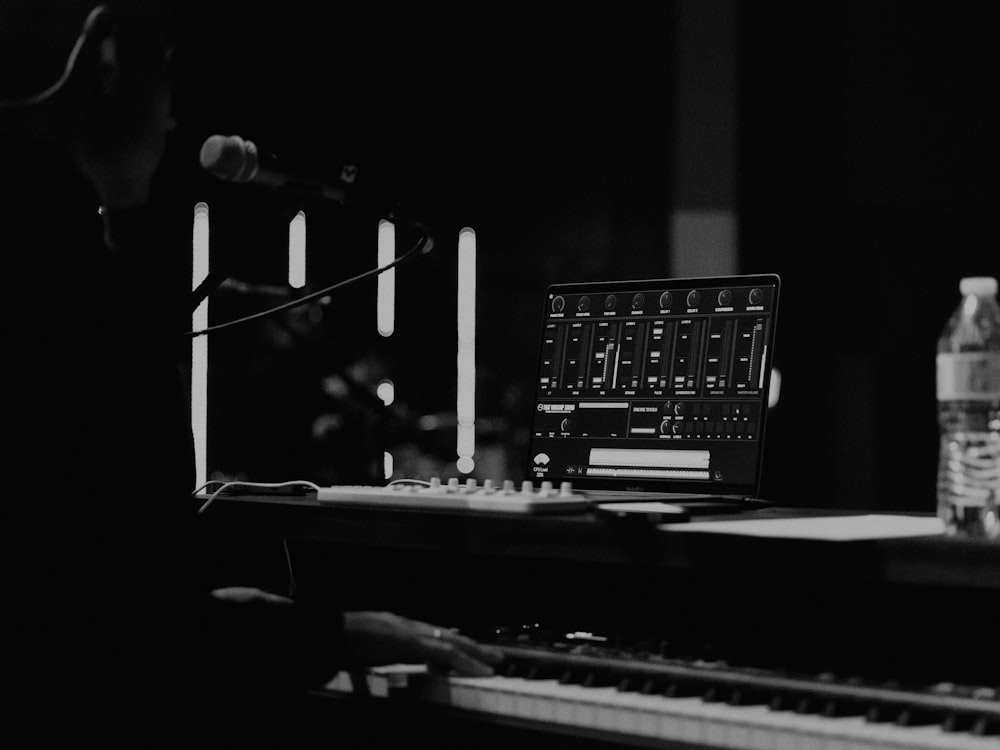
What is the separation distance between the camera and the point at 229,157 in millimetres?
1893

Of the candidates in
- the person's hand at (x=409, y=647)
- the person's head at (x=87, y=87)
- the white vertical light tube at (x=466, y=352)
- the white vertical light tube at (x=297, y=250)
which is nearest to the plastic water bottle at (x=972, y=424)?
the person's hand at (x=409, y=647)

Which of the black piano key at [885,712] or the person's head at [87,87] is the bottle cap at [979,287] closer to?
the black piano key at [885,712]

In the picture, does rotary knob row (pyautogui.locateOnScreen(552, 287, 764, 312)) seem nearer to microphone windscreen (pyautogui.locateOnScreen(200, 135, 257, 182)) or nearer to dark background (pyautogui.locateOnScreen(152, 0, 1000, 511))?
dark background (pyautogui.locateOnScreen(152, 0, 1000, 511))

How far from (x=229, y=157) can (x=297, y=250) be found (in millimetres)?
1040

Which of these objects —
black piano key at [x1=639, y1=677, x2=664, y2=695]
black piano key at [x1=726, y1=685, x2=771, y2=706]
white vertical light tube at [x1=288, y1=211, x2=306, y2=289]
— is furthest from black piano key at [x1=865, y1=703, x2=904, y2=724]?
white vertical light tube at [x1=288, y1=211, x2=306, y2=289]

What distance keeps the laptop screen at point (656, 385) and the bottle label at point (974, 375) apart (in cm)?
49

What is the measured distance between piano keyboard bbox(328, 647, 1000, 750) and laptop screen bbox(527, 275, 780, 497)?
43cm

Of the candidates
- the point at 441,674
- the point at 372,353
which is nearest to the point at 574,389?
the point at 441,674

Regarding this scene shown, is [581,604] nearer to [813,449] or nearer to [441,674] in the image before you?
[441,674]

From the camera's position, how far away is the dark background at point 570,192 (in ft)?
8.11

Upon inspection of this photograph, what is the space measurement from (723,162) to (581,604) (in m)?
1.10

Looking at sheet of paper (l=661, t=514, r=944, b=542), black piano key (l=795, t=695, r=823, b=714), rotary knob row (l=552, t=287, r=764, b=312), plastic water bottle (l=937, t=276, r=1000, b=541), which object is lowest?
black piano key (l=795, t=695, r=823, b=714)

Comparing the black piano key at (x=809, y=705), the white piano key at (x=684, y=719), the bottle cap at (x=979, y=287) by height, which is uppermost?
the bottle cap at (x=979, y=287)

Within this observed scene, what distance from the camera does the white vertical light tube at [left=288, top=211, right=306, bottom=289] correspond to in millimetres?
2922
